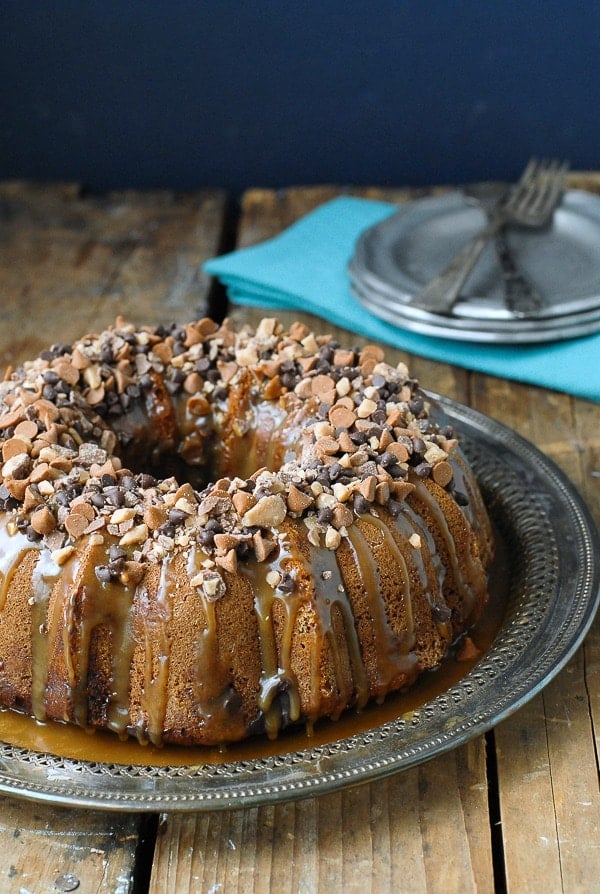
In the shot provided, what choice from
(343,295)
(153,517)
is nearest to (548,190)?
(343,295)

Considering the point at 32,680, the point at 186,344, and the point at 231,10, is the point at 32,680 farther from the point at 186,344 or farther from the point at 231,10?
the point at 231,10

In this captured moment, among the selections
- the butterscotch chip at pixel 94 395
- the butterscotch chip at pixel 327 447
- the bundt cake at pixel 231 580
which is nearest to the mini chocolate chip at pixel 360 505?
the bundt cake at pixel 231 580

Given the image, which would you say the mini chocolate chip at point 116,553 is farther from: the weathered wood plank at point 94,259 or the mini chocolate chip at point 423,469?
the weathered wood plank at point 94,259

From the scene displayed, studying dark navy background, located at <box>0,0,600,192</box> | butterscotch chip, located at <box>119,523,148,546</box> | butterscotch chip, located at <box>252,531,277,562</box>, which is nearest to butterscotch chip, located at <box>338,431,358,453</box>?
butterscotch chip, located at <box>252,531,277,562</box>

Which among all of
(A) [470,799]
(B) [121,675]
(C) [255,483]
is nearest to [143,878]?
(B) [121,675]

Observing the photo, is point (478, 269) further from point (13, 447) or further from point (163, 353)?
point (13, 447)

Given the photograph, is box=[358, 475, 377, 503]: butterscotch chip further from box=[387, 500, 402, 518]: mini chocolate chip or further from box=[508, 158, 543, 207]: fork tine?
box=[508, 158, 543, 207]: fork tine
